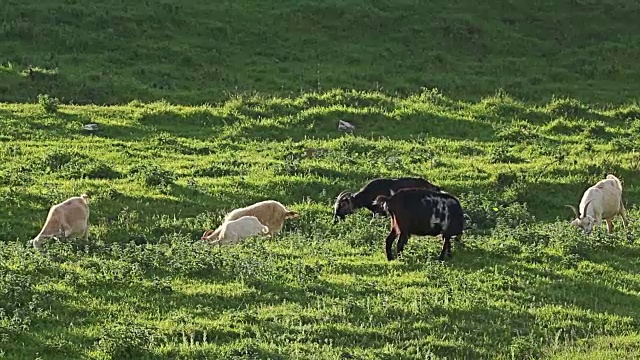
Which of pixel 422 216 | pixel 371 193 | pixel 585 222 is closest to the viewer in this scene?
pixel 422 216

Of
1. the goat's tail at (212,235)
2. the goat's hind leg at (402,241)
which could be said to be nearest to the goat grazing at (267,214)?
the goat's tail at (212,235)

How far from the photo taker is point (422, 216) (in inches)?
554

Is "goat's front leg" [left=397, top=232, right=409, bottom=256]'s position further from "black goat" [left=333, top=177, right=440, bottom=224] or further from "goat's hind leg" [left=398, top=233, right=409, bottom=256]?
"black goat" [left=333, top=177, right=440, bottom=224]

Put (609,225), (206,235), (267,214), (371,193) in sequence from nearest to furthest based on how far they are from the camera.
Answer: (206,235) → (267,214) → (609,225) → (371,193)

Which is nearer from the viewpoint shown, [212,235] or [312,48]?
[212,235]

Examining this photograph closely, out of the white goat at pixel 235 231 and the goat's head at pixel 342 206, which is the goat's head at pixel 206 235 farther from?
the goat's head at pixel 342 206

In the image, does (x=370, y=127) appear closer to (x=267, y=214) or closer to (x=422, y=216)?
(x=267, y=214)

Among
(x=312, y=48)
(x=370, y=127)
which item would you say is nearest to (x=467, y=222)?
(x=370, y=127)

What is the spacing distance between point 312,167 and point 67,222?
21.0 ft

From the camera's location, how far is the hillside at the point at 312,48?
94.5 ft

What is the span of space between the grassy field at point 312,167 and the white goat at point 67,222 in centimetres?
46

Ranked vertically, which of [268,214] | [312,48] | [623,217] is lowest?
[312,48]

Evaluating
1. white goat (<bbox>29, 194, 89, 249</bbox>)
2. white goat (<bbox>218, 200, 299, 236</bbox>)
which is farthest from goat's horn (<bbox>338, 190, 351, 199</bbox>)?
white goat (<bbox>29, 194, 89, 249</bbox>)

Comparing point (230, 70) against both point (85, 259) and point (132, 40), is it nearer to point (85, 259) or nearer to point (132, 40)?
point (132, 40)
